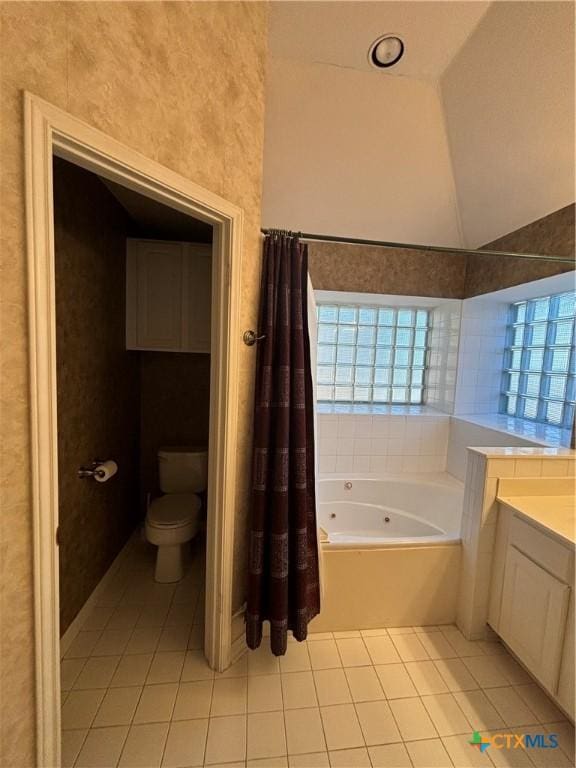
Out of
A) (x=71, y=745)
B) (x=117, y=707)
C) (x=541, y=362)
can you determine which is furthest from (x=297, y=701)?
(x=541, y=362)

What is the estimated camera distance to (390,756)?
1.17m

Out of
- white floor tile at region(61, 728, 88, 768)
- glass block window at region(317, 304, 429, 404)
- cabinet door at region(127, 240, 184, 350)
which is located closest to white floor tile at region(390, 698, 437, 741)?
→ white floor tile at region(61, 728, 88, 768)

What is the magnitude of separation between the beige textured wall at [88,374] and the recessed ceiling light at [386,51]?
5.33 ft

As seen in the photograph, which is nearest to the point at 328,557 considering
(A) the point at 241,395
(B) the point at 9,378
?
(A) the point at 241,395

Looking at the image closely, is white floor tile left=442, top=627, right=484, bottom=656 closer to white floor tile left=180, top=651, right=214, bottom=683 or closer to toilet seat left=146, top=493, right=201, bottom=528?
white floor tile left=180, top=651, right=214, bottom=683

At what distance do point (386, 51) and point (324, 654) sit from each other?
307 cm

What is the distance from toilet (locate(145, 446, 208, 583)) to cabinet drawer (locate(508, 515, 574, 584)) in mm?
1776

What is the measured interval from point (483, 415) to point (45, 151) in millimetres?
3149

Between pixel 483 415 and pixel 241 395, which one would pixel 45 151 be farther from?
pixel 483 415

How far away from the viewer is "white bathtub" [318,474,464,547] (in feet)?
8.13

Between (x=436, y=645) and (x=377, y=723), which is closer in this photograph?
(x=377, y=723)

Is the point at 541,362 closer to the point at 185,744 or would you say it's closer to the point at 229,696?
the point at 229,696

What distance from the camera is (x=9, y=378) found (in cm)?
75

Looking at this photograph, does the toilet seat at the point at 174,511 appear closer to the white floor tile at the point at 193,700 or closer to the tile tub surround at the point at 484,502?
the white floor tile at the point at 193,700
